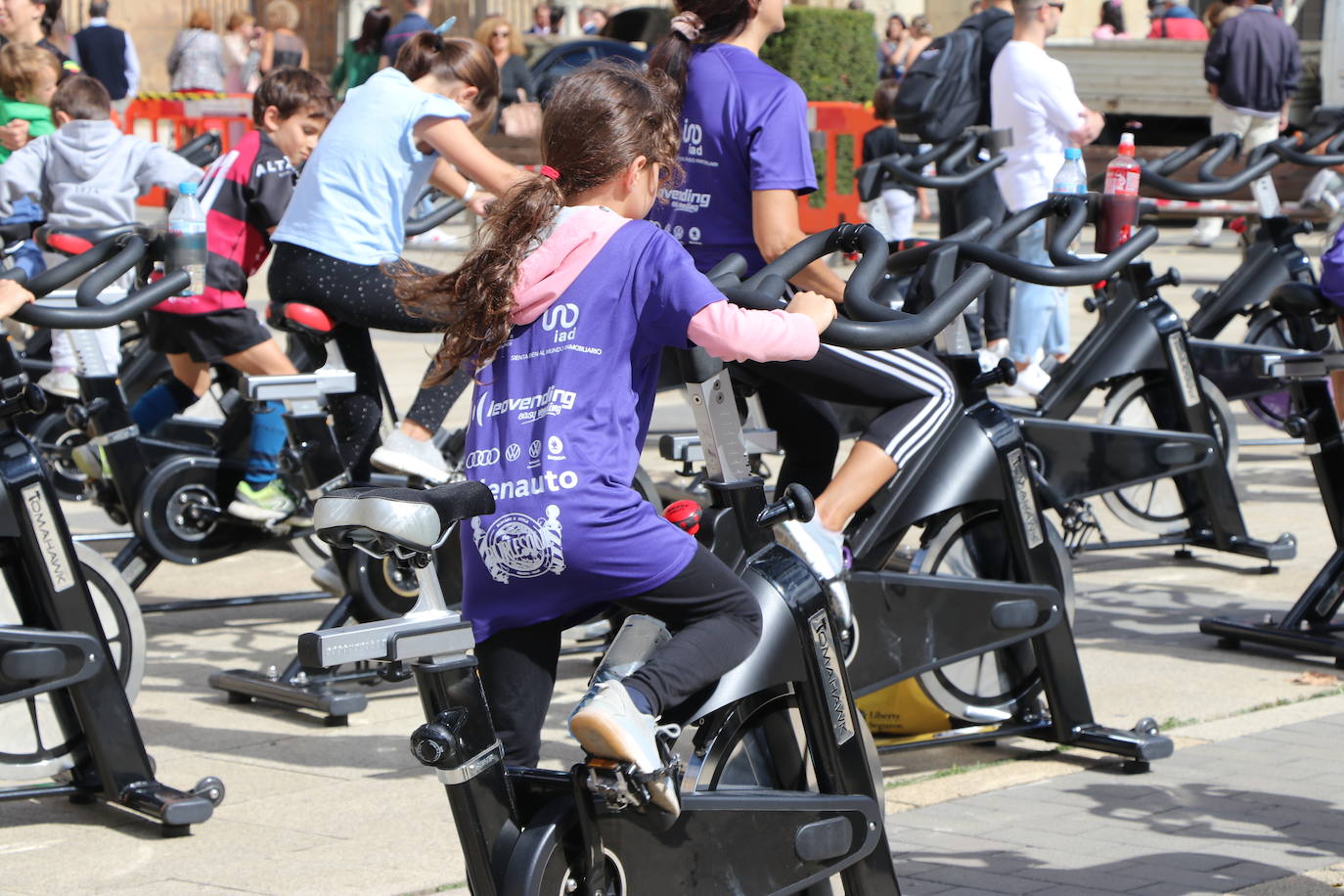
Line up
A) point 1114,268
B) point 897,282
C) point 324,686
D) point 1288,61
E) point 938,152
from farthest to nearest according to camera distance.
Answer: point 1288,61 → point 938,152 → point 897,282 → point 324,686 → point 1114,268

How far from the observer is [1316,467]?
603cm

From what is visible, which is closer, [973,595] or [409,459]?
[973,595]

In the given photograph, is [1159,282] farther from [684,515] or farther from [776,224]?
[684,515]

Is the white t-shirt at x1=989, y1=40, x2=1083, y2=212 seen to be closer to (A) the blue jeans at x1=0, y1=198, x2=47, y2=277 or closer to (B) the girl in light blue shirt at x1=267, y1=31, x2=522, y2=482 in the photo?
(B) the girl in light blue shirt at x1=267, y1=31, x2=522, y2=482

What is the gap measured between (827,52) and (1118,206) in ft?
52.8

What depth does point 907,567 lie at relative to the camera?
4879 millimetres

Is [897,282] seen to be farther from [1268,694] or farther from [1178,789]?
[1178,789]

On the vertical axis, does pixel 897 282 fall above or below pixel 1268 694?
above

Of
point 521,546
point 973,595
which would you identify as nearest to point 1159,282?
point 973,595

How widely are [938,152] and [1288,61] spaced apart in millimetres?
7159

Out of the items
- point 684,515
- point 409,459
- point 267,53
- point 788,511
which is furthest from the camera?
point 267,53

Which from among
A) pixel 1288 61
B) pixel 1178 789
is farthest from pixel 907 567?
pixel 1288 61

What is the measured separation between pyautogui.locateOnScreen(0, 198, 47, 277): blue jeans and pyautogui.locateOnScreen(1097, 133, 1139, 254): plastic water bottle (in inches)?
176

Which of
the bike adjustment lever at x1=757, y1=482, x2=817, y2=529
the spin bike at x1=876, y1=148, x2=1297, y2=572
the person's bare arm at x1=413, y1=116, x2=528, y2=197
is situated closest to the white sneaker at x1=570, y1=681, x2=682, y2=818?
the bike adjustment lever at x1=757, y1=482, x2=817, y2=529
